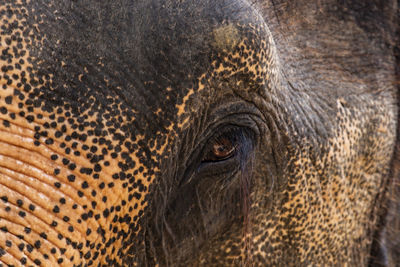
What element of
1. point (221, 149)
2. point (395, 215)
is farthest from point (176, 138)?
point (395, 215)

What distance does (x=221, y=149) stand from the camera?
180 cm

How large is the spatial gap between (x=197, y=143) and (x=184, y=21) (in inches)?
12.8

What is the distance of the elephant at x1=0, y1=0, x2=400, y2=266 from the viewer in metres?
1.43

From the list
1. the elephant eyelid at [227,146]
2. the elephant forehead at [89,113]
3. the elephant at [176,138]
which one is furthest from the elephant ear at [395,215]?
the elephant forehead at [89,113]

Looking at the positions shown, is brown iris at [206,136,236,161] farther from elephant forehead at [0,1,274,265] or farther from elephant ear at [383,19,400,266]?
elephant ear at [383,19,400,266]

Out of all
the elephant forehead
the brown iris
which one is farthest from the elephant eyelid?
the elephant forehead

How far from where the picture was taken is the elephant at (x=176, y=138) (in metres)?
1.43

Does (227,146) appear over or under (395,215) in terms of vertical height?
over

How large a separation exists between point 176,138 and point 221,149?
20cm

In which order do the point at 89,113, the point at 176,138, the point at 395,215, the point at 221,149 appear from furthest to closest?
the point at 395,215
the point at 221,149
the point at 176,138
the point at 89,113

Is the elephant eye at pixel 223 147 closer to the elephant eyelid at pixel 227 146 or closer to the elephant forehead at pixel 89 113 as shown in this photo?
the elephant eyelid at pixel 227 146

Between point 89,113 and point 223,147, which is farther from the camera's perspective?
point 223,147

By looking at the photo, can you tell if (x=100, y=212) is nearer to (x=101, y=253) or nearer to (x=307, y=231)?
(x=101, y=253)

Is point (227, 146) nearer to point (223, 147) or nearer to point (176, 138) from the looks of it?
point (223, 147)
